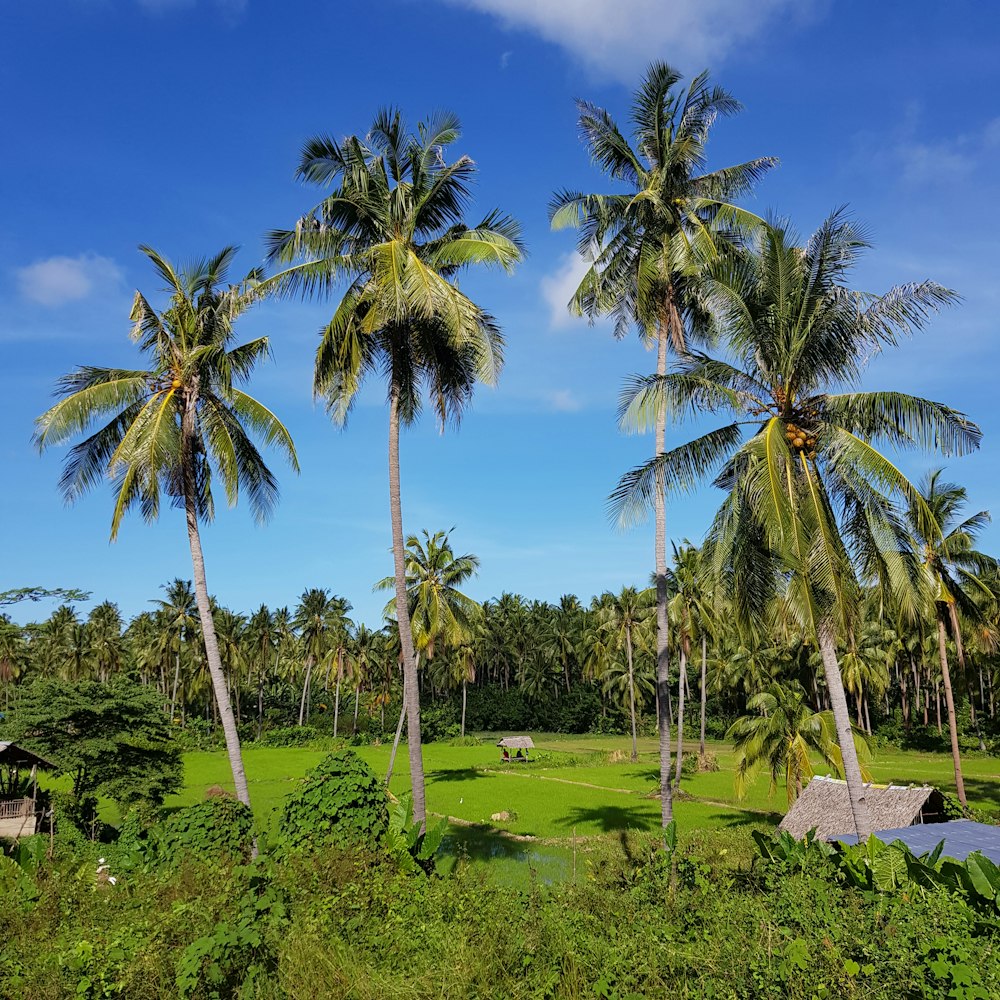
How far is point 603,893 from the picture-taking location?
32.2ft

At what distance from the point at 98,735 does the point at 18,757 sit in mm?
2111

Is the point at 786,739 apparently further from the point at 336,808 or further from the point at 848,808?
the point at 336,808

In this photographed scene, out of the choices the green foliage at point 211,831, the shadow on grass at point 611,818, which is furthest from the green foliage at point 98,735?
the shadow on grass at point 611,818

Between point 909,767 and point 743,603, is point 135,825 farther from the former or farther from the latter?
point 909,767

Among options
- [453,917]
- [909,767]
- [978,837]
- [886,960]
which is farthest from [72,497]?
[909,767]

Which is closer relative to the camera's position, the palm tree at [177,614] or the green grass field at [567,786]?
the green grass field at [567,786]

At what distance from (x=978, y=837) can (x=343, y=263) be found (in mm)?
17041

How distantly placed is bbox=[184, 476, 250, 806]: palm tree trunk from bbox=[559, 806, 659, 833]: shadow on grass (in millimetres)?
14062

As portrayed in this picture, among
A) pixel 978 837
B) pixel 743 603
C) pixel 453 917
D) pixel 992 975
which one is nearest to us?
pixel 992 975

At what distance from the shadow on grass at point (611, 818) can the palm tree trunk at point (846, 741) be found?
13078mm

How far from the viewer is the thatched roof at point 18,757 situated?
839 inches

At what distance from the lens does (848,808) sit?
19469 millimetres

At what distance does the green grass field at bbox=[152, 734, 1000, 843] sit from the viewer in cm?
2870

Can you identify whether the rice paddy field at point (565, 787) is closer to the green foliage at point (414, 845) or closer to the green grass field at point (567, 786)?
the green grass field at point (567, 786)
